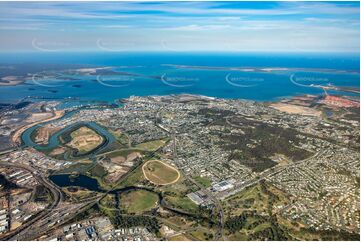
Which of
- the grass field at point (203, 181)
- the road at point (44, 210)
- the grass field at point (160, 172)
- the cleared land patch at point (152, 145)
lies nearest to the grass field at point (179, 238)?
the grass field at point (203, 181)

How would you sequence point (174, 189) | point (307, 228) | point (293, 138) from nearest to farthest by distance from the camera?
point (307, 228) → point (174, 189) → point (293, 138)

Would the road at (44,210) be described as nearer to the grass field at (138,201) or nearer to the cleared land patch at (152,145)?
the grass field at (138,201)

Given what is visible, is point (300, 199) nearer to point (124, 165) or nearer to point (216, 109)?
point (124, 165)

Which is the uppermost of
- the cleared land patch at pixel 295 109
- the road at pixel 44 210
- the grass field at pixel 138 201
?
the cleared land patch at pixel 295 109

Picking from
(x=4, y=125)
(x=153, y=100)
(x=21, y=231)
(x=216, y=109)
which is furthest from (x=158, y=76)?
(x=21, y=231)

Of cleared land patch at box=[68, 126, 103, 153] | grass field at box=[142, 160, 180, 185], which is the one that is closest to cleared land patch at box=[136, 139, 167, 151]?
grass field at box=[142, 160, 180, 185]

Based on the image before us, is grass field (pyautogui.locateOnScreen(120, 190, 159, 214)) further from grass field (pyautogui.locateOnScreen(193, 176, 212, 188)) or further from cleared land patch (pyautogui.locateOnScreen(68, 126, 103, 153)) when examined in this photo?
cleared land patch (pyautogui.locateOnScreen(68, 126, 103, 153))
